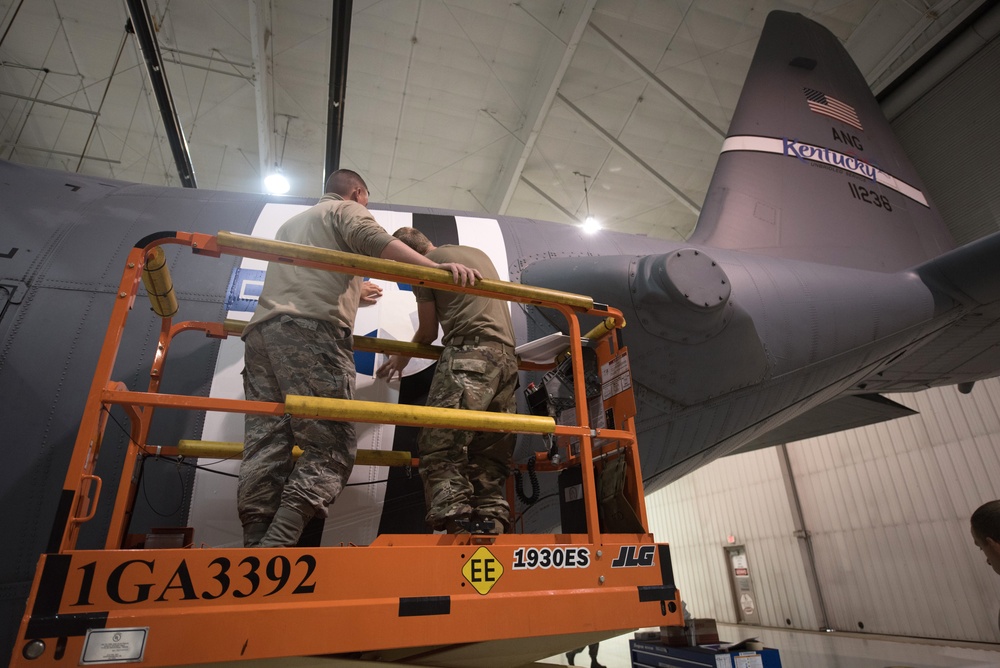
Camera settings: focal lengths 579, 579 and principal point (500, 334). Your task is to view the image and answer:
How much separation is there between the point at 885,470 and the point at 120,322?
1484 centimetres

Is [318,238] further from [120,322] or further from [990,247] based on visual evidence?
[990,247]

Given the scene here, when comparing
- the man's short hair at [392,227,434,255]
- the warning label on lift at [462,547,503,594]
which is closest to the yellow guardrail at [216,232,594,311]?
the man's short hair at [392,227,434,255]

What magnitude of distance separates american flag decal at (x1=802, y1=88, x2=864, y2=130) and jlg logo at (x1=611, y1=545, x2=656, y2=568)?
6336 mm

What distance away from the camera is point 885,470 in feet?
42.0

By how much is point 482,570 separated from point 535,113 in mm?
12462

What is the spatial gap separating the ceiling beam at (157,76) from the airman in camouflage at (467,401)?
8.79 metres

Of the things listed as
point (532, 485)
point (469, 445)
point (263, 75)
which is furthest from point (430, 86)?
point (469, 445)

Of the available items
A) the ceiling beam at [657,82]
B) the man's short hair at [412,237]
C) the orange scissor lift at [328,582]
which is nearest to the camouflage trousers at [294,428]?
the orange scissor lift at [328,582]

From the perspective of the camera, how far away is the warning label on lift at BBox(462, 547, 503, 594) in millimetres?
2195

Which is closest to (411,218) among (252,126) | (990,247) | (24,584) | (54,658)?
(24,584)

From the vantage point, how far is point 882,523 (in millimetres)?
12641

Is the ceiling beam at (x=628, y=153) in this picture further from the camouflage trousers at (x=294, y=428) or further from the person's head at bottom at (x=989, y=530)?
the camouflage trousers at (x=294, y=428)

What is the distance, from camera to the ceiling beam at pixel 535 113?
11.6 m

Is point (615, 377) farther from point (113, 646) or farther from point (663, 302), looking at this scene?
point (113, 646)
